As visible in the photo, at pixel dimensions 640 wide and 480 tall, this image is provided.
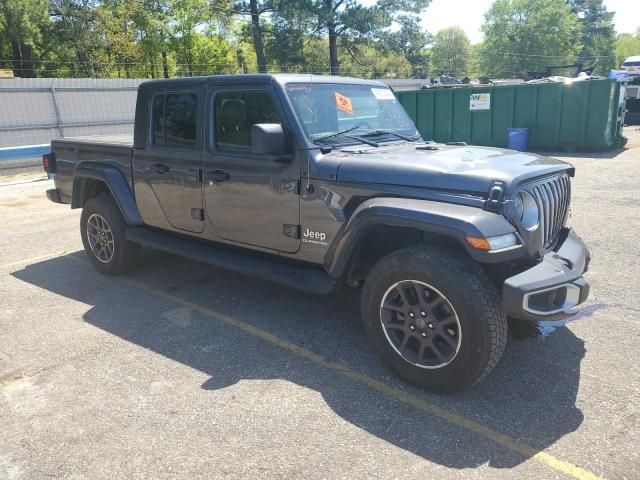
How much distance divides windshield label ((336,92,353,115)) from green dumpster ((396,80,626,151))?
13.0 metres

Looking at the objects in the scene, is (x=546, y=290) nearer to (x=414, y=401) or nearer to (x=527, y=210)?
(x=527, y=210)

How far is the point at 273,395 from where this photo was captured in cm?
346

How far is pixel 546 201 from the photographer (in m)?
3.61

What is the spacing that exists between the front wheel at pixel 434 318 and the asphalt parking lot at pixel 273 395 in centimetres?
19

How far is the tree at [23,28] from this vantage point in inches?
1267

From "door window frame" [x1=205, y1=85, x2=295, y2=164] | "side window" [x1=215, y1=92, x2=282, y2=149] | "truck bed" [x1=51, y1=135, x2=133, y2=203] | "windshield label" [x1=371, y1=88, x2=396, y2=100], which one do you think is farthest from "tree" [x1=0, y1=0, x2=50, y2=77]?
"windshield label" [x1=371, y1=88, x2=396, y2=100]

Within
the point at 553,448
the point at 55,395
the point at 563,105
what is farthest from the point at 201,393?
the point at 563,105

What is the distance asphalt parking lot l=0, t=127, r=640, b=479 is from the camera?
2.83 metres

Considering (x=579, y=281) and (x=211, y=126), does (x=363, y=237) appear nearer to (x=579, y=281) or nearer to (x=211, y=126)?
(x=579, y=281)

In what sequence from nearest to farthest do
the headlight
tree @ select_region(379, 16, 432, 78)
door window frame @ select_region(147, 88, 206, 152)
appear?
1. the headlight
2. door window frame @ select_region(147, 88, 206, 152)
3. tree @ select_region(379, 16, 432, 78)

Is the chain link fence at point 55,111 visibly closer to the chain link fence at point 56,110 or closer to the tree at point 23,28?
the chain link fence at point 56,110

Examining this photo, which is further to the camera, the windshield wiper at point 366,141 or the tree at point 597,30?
the tree at point 597,30

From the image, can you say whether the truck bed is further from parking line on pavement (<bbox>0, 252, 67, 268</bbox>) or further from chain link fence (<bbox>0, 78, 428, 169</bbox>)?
chain link fence (<bbox>0, 78, 428, 169</bbox>)

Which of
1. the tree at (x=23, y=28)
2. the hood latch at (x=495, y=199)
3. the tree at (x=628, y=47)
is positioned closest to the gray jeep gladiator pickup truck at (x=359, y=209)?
the hood latch at (x=495, y=199)
